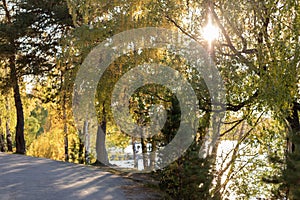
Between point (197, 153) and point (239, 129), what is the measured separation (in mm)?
6028

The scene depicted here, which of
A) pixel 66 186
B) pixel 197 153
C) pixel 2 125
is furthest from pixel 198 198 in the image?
pixel 2 125

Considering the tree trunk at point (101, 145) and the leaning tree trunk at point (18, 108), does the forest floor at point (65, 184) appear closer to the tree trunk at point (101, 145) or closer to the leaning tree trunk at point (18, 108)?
the tree trunk at point (101, 145)

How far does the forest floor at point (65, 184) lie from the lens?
793 cm

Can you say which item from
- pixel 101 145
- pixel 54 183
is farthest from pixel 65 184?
pixel 101 145

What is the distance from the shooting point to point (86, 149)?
78.9ft

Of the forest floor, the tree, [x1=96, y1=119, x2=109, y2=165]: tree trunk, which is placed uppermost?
the tree

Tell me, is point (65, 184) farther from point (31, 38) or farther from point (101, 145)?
point (31, 38)

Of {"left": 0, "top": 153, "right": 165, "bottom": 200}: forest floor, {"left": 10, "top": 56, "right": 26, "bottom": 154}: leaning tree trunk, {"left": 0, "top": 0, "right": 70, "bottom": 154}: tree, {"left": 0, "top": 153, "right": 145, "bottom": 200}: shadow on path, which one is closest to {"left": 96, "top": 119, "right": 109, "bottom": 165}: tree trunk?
{"left": 0, "top": 0, "right": 70, "bottom": 154}: tree

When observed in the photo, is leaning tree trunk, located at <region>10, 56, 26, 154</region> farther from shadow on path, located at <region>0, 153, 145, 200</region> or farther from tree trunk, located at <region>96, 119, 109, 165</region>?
shadow on path, located at <region>0, 153, 145, 200</region>

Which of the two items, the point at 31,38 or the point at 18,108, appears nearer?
the point at 31,38

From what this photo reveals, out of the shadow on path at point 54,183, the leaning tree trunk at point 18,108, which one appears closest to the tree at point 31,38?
the leaning tree trunk at point 18,108

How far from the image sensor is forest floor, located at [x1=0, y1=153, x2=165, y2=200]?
7930 millimetres

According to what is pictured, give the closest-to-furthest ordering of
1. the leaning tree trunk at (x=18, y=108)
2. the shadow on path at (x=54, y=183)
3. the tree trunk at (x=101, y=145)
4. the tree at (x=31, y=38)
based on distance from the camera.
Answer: the shadow on path at (x=54, y=183) → the tree at (x=31, y=38) → the tree trunk at (x=101, y=145) → the leaning tree trunk at (x=18, y=108)

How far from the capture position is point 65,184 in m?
8.98
